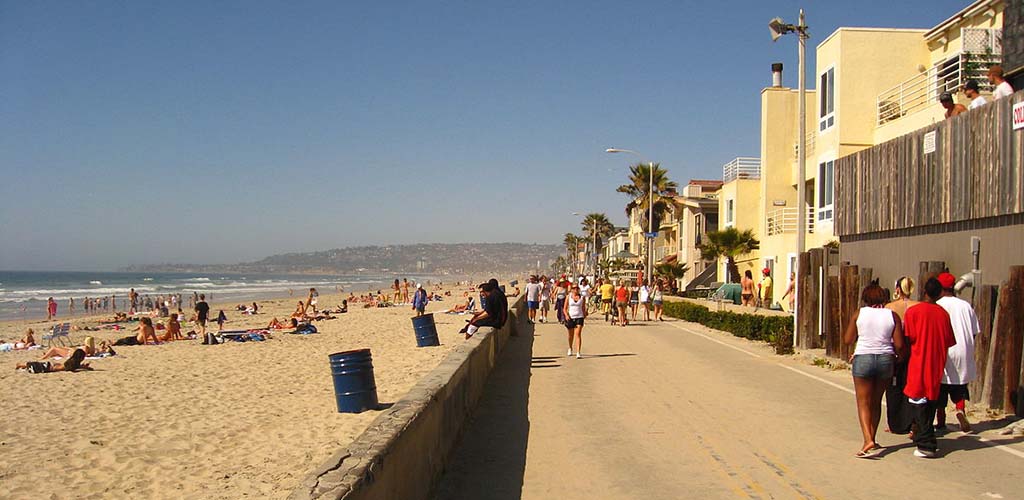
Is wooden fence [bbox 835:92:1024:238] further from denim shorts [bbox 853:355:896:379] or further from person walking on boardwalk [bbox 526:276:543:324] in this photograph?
person walking on boardwalk [bbox 526:276:543:324]

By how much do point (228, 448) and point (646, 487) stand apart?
600 cm

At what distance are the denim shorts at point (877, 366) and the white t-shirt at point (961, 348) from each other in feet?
3.07

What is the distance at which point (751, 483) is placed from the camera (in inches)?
273

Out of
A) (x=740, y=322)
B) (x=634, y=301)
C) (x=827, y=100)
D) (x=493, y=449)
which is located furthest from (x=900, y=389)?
(x=634, y=301)

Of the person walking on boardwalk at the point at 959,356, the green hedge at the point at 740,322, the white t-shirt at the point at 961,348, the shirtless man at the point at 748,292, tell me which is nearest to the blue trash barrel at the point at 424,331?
the green hedge at the point at 740,322

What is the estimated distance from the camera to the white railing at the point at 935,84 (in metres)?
19.5

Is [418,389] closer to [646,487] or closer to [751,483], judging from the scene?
[646,487]

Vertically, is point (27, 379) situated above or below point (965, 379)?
below

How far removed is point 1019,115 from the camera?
10.4 metres

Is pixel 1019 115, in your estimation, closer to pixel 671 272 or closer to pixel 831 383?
pixel 831 383

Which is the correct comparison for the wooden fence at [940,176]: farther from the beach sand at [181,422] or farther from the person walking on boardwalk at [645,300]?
the person walking on boardwalk at [645,300]

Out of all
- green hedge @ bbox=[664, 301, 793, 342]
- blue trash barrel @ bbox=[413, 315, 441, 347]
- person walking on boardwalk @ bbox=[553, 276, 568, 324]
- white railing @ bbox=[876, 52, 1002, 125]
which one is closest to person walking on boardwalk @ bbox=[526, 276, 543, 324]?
person walking on boardwalk @ bbox=[553, 276, 568, 324]

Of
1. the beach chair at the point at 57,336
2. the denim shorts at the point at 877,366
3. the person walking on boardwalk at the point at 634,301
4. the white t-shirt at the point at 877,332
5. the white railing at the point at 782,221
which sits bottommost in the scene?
the beach chair at the point at 57,336

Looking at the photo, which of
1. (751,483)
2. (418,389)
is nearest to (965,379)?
(751,483)
